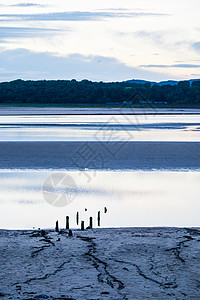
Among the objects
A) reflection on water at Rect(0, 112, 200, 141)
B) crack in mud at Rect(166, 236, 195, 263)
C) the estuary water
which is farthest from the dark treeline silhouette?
crack in mud at Rect(166, 236, 195, 263)

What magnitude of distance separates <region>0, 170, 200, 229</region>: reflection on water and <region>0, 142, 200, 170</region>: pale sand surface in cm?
160

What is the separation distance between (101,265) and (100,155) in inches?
549

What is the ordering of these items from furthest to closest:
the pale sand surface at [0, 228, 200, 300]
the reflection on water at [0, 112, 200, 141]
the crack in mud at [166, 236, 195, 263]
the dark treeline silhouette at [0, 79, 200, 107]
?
1. the dark treeline silhouette at [0, 79, 200, 107]
2. the reflection on water at [0, 112, 200, 141]
3. the crack in mud at [166, 236, 195, 263]
4. the pale sand surface at [0, 228, 200, 300]

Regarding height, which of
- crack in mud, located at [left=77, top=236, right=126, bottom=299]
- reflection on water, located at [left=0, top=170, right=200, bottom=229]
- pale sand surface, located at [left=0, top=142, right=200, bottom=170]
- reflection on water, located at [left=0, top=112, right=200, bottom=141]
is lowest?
crack in mud, located at [left=77, top=236, right=126, bottom=299]

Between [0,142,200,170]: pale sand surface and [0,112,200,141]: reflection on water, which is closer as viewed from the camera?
[0,142,200,170]: pale sand surface

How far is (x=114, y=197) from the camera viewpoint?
37.6 ft

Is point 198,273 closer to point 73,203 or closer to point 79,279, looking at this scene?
point 79,279

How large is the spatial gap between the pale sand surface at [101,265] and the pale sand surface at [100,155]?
9337mm

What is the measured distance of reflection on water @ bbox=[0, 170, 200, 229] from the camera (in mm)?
9391

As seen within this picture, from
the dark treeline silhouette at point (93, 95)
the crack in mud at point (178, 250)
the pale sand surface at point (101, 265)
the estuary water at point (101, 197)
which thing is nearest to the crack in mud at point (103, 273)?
the pale sand surface at point (101, 265)

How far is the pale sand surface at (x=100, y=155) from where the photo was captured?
1694cm

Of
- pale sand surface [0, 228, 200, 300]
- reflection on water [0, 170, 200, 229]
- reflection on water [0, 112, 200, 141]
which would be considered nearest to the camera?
pale sand surface [0, 228, 200, 300]

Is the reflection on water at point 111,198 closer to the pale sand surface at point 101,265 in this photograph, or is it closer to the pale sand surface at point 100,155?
the pale sand surface at point 100,155

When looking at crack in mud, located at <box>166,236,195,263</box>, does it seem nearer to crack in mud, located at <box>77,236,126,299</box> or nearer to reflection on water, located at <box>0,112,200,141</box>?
crack in mud, located at <box>77,236,126,299</box>
